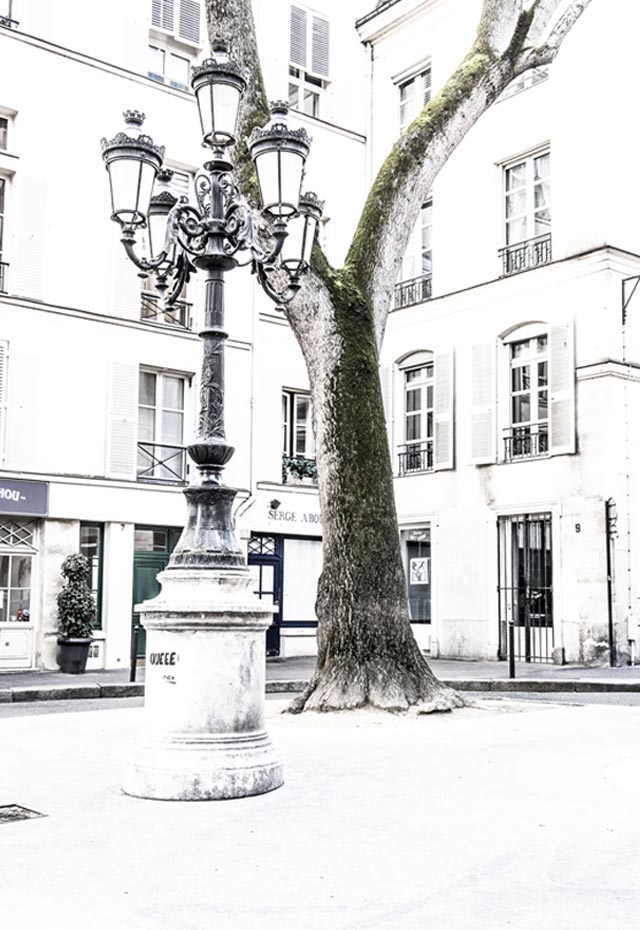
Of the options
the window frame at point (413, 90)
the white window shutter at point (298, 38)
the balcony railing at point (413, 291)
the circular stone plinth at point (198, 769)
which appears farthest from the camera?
the window frame at point (413, 90)

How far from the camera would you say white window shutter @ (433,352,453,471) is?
21.2 meters

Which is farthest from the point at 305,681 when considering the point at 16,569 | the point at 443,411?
the point at 443,411

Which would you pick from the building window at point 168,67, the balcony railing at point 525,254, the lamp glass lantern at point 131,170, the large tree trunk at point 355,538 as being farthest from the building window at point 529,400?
the lamp glass lantern at point 131,170

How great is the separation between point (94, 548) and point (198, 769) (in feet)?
43.0

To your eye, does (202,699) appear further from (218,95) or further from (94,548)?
(94,548)

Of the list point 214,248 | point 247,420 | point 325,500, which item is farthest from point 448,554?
point 214,248

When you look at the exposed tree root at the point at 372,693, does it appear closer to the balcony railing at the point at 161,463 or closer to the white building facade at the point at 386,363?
the white building facade at the point at 386,363

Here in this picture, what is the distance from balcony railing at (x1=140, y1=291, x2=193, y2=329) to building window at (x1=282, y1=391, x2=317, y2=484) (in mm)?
2796

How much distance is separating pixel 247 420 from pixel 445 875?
16751 millimetres

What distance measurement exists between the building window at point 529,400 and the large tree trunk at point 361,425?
29.3ft

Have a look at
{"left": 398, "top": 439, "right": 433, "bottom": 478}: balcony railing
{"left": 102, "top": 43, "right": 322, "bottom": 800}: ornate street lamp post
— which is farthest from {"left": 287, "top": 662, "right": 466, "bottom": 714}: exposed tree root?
{"left": 398, "top": 439, "right": 433, "bottom": 478}: balcony railing

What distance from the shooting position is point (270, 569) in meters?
21.2

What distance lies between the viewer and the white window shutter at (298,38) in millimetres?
22766

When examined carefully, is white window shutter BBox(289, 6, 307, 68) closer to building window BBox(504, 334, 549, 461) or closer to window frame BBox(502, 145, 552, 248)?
window frame BBox(502, 145, 552, 248)
